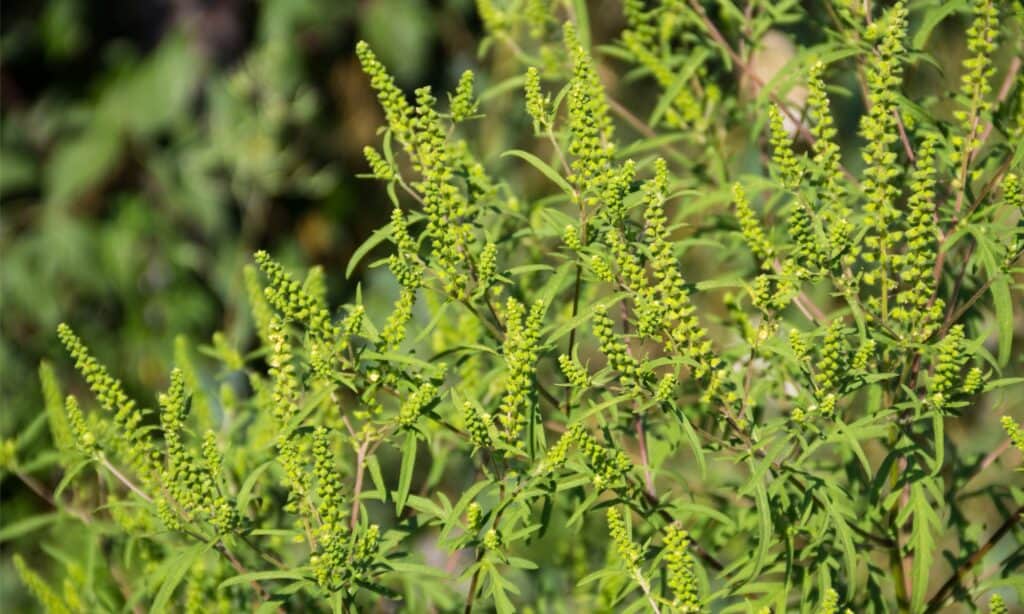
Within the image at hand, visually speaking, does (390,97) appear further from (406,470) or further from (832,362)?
(832,362)

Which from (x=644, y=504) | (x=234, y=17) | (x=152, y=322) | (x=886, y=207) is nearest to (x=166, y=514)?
(x=644, y=504)

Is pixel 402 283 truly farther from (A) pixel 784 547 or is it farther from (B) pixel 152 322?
(B) pixel 152 322

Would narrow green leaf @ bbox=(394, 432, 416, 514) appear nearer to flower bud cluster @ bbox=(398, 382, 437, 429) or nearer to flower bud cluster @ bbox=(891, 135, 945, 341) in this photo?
flower bud cluster @ bbox=(398, 382, 437, 429)

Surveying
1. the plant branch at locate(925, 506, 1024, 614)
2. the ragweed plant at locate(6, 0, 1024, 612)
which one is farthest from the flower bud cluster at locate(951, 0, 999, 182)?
the plant branch at locate(925, 506, 1024, 614)

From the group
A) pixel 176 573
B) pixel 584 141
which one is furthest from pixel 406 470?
pixel 584 141

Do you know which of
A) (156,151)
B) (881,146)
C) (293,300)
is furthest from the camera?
(156,151)

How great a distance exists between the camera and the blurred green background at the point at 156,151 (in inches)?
232

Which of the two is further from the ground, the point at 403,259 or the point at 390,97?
the point at 390,97

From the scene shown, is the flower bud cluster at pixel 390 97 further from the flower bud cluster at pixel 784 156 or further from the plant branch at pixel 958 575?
the plant branch at pixel 958 575

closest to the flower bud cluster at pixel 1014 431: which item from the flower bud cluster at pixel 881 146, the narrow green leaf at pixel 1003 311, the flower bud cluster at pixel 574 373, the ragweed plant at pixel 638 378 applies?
the ragweed plant at pixel 638 378

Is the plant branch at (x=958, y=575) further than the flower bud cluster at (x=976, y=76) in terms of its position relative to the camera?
Yes

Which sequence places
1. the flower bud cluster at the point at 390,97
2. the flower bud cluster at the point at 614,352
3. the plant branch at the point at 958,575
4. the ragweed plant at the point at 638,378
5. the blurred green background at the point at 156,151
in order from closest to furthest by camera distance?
the flower bud cluster at the point at 614,352 < the ragweed plant at the point at 638,378 < the flower bud cluster at the point at 390,97 < the plant branch at the point at 958,575 < the blurred green background at the point at 156,151

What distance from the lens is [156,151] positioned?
20.6 feet

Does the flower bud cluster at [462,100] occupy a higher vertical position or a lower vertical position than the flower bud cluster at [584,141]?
higher
